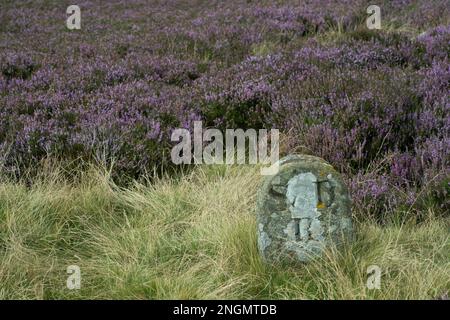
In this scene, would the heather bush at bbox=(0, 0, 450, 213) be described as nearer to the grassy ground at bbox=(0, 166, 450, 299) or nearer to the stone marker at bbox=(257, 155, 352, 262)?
the grassy ground at bbox=(0, 166, 450, 299)

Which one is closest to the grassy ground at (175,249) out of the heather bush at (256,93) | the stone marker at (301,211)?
the stone marker at (301,211)

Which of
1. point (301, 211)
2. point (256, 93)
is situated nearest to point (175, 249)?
point (301, 211)

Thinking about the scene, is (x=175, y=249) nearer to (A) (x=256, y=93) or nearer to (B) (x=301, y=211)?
(B) (x=301, y=211)

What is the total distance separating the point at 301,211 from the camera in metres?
3.37

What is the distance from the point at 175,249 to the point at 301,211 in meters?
0.86

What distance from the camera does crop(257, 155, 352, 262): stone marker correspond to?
3311 mm

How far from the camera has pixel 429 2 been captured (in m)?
11.1

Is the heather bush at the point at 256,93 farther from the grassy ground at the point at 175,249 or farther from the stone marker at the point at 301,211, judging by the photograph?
the stone marker at the point at 301,211

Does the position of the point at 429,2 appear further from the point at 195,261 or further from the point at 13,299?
the point at 13,299

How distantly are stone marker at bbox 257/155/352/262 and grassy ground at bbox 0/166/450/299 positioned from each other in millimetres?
96

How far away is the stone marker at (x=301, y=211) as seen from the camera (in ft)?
10.9

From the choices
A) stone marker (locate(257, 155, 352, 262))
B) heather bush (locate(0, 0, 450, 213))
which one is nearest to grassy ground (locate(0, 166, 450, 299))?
stone marker (locate(257, 155, 352, 262))

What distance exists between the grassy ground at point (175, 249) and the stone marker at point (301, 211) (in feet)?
0.32

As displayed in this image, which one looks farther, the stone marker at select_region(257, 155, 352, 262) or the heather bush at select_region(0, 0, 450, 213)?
the heather bush at select_region(0, 0, 450, 213)
